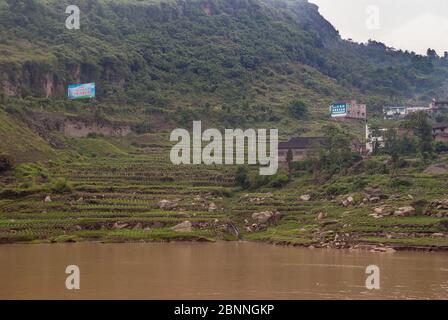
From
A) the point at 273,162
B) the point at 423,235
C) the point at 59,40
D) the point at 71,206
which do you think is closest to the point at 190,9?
the point at 59,40

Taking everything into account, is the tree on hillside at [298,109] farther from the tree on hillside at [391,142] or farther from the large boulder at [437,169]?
the large boulder at [437,169]

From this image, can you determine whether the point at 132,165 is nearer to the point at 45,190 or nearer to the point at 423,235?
the point at 45,190

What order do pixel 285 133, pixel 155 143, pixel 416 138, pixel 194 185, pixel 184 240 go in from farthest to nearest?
1. pixel 285 133
2. pixel 155 143
3. pixel 416 138
4. pixel 194 185
5. pixel 184 240

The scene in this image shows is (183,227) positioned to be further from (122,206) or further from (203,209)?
(122,206)

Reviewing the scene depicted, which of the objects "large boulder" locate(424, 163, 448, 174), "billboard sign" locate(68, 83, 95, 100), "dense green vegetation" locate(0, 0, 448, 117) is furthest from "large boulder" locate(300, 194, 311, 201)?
"billboard sign" locate(68, 83, 95, 100)

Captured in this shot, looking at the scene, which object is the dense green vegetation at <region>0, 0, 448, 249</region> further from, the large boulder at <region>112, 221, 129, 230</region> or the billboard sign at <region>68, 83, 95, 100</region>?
the billboard sign at <region>68, 83, 95, 100</region>

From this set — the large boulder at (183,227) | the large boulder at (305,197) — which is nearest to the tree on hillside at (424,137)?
the large boulder at (305,197)
